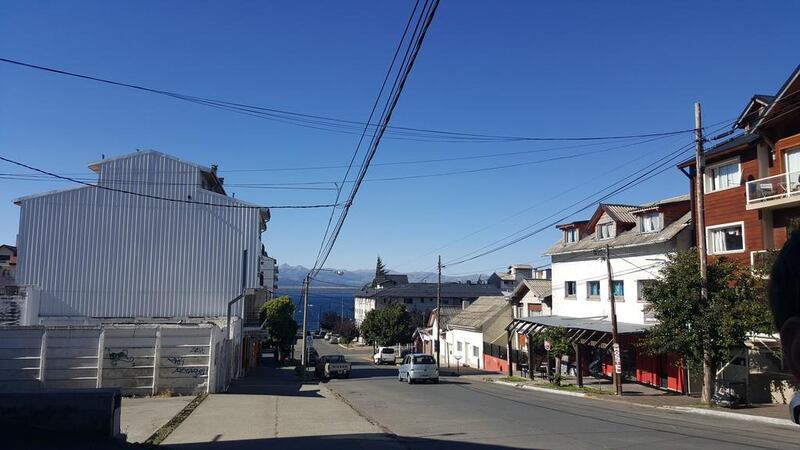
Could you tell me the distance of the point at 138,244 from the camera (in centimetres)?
3338

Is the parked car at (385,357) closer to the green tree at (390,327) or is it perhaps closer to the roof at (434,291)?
the green tree at (390,327)

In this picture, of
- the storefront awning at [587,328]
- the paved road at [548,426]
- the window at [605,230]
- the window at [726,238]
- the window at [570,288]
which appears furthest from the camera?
the window at [570,288]

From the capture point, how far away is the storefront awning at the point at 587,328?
3050 cm

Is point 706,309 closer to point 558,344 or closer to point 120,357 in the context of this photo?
point 558,344

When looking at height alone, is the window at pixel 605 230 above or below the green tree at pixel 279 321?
above

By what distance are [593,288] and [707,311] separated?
14.1 metres

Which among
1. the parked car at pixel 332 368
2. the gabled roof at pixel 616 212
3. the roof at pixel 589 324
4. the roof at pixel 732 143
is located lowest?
the parked car at pixel 332 368

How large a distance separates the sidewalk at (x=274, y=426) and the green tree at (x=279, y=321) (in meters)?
35.8

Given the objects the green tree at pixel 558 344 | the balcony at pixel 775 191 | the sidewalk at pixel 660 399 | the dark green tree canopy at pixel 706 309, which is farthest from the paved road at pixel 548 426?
the green tree at pixel 558 344

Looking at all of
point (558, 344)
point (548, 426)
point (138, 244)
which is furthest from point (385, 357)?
point (548, 426)

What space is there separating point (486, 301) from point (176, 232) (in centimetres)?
3462

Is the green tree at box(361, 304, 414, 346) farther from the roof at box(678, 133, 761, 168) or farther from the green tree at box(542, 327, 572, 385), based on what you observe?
the roof at box(678, 133, 761, 168)

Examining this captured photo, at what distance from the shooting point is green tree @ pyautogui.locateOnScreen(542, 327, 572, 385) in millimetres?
33000

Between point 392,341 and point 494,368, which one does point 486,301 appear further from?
point 392,341
